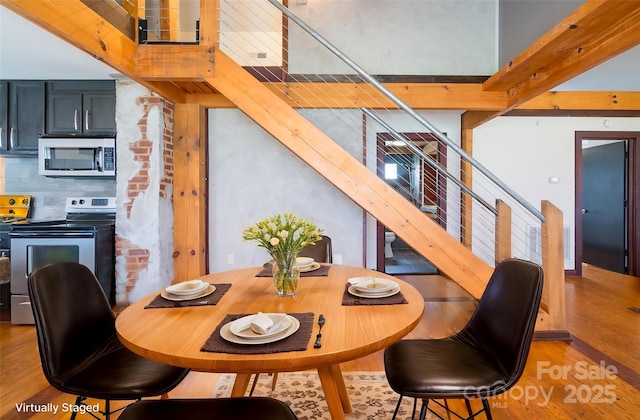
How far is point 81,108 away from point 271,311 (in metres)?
3.36

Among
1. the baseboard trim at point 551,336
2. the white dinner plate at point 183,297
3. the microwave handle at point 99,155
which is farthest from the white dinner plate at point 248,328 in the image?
the microwave handle at point 99,155

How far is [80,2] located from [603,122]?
6122 millimetres

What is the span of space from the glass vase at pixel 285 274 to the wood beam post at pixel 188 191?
2427 millimetres

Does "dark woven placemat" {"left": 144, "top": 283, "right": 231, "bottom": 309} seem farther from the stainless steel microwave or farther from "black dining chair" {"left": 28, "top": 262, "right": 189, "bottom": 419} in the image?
the stainless steel microwave

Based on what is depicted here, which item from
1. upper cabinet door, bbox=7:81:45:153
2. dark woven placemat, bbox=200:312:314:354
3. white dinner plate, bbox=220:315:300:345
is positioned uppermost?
upper cabinet door, bbox=7:81:45:153

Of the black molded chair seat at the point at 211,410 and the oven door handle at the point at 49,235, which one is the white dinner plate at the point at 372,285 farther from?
the oven door handle at the point at 49,235

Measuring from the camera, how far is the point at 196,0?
397cm

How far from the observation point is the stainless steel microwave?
338 cm

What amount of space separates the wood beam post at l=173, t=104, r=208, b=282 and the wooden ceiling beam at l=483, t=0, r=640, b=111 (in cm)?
295

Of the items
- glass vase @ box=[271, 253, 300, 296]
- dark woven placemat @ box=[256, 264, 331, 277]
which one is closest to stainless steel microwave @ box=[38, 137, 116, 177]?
dark woven placemat @ box=[256, 264, 331, 277]

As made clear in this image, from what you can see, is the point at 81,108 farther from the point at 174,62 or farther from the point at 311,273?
the point at 311,273

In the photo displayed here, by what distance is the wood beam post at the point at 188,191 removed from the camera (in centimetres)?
361

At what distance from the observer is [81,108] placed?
3441 millimetres

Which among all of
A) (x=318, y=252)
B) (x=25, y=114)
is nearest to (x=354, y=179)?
(x=318, y=252)
